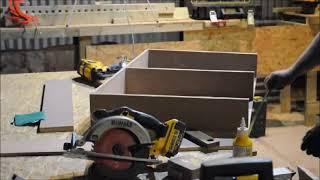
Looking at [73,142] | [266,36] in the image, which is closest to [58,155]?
[73,142]

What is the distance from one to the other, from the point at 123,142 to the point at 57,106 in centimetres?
70

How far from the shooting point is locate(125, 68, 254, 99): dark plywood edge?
1.73 m

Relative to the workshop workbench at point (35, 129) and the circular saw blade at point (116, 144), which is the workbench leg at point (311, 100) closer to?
the workshop workbench at point (35, 129)

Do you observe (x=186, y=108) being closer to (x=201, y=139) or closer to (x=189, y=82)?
(x=201, y=139)

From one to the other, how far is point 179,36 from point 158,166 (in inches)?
93.9

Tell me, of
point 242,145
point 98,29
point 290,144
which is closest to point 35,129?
point 242,145

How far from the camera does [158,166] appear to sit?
124cm

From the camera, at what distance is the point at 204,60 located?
80.9 inches

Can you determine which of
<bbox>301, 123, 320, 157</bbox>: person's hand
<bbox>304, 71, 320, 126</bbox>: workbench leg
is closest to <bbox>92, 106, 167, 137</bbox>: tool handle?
<bbox>301, 123, 320, 157</bbox>: person's hand

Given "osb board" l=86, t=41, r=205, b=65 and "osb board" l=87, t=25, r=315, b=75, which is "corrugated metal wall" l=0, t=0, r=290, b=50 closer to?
"osb board" l=87, t=25, r=315, b=75

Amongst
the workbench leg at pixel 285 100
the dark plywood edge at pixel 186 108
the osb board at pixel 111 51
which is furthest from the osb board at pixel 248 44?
the dark plywood edge at pixel 186 108

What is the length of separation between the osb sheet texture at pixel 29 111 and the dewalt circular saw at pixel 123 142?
118 mm

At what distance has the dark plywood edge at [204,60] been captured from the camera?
2.04 m

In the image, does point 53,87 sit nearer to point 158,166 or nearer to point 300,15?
point 158,166
